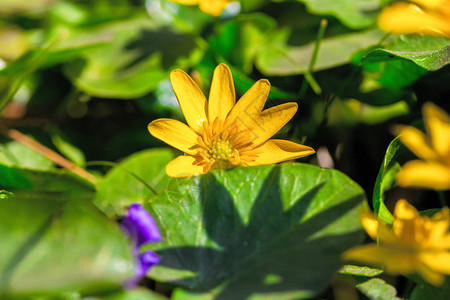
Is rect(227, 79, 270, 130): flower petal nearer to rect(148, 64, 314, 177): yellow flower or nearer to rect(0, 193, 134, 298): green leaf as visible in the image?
rect(148, 64, 314, 177): yellow flower

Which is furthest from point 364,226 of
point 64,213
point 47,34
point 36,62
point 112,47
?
point 47,34

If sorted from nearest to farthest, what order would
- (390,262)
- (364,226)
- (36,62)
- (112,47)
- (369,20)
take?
1. (390,262)
2. (364,226)
3. (36,62)
4. (369,20)
5. (112,47)

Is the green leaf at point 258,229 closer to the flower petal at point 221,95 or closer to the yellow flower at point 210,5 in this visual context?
the flower petal at point 221,95

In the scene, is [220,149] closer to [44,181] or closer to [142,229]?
[142,229]

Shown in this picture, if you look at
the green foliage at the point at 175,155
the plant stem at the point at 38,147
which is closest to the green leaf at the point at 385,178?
the green foliage at the point at 175,155

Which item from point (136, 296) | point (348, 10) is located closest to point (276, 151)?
point (136, 296)

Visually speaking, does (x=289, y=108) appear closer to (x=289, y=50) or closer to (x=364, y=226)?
(x=364, y=226)
